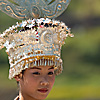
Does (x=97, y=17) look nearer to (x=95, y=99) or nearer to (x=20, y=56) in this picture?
(x=95, y=99)

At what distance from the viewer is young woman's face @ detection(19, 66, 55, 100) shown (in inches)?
141

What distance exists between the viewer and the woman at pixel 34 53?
3.60 meters

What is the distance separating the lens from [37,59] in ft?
11.8

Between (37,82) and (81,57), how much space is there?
9.35 metres

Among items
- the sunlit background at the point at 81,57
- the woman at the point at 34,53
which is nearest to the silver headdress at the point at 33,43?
the woman at the point at 34,53

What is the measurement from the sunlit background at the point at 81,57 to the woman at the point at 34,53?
6644 mm

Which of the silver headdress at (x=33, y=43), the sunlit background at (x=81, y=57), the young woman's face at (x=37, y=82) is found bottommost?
the young woman's face at (x=37, y=82)

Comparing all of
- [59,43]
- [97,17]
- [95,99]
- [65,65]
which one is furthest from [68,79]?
[59,43]

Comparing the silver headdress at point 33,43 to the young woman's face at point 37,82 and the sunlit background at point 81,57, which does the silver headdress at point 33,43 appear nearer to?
the young woman's face at point 37,82

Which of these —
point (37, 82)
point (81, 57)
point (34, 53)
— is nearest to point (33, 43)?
point (34, 53)

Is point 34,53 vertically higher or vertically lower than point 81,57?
lower

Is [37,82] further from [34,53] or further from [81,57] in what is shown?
[81,57]

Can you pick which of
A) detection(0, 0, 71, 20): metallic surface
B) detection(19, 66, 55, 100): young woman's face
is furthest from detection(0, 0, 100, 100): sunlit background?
detection(19, 66, 55, 100): young woman's face

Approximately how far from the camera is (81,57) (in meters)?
12.9
